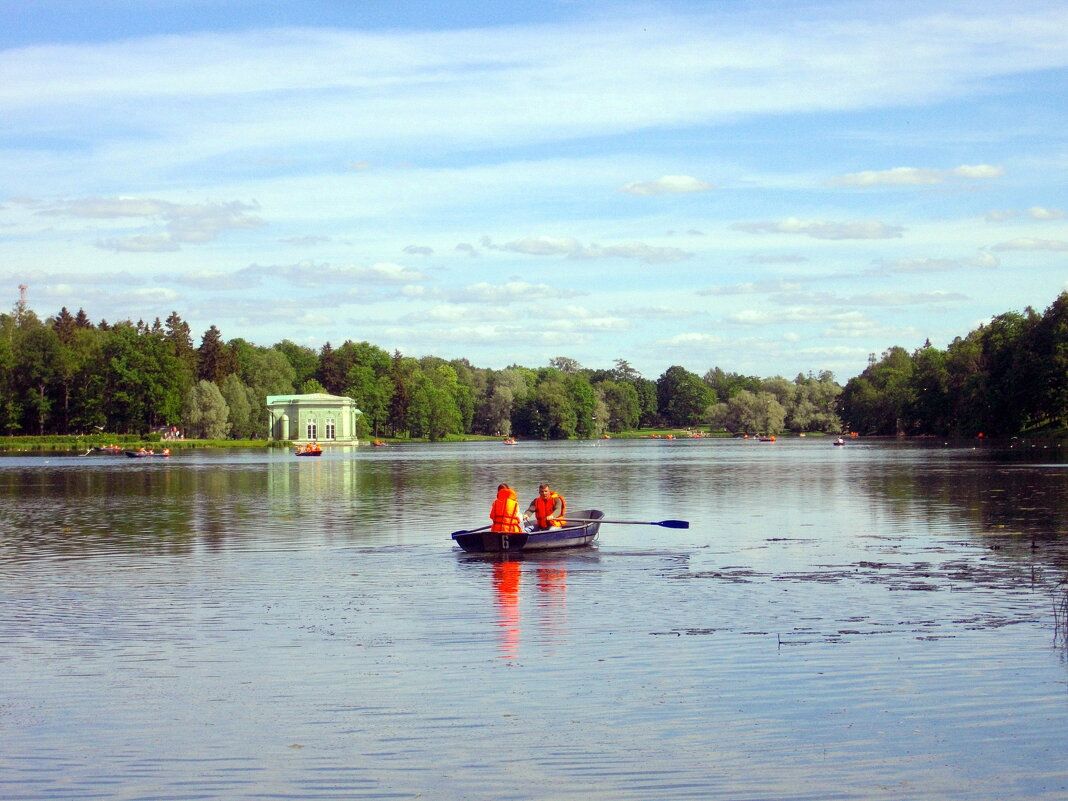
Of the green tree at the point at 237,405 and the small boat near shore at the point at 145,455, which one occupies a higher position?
the green tree at the point at 237,405

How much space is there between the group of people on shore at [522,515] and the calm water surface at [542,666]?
120cm

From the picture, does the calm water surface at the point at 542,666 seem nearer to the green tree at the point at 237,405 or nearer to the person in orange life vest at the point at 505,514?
the person in orange life vest at the point at 505,514

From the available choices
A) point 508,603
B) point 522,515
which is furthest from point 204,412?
point 508,603

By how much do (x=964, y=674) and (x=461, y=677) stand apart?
236 inches

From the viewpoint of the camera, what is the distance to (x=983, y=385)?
13175cm

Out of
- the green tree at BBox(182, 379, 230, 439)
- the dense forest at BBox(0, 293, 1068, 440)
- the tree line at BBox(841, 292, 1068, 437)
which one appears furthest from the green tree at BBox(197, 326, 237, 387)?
the tree line at BBox(841, 292, 1068, 437)

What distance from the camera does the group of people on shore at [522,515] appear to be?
2823 centimetres

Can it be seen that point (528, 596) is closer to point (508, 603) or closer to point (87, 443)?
point (508, 603)

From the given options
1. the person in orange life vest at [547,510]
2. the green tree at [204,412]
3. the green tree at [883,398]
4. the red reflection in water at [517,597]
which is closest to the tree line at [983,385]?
the green tree at [883,398]

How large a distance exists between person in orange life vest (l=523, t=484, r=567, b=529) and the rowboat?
338mm

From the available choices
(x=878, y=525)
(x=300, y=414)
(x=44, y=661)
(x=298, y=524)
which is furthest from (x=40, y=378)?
(x=44, y=661)

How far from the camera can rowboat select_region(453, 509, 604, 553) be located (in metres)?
28.0

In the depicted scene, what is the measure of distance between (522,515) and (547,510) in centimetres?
76

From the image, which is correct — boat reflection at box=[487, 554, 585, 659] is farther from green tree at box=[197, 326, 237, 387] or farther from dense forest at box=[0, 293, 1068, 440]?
green tree at box=[197, 326, 237, 387]
